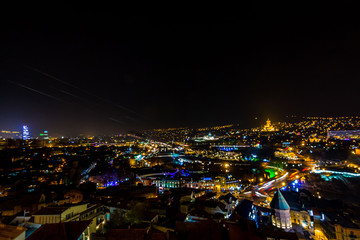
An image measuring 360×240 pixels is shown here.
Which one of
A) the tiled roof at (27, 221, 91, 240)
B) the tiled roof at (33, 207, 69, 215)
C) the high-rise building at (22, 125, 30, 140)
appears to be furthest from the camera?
the high-rise building at (22, 125, 30, 140)

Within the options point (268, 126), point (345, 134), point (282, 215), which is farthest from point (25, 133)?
point (345, 134)

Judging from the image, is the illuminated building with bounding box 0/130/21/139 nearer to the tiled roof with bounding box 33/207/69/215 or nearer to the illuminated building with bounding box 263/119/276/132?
the tiled roof with bounding box 33/207/69/215

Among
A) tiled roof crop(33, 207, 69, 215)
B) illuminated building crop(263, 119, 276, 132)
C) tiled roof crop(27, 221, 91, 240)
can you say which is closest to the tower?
tiled roof crop(27, 221, 91, 240)

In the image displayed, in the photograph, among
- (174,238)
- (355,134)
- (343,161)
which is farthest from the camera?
(355,134)

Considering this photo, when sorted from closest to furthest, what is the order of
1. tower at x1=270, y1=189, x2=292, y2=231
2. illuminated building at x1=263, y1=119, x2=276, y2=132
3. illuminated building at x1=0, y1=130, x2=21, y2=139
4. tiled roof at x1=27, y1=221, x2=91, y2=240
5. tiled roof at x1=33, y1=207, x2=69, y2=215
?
tiled roof at x1=27, y1=221, x2=91, y2=240, tiled roof at x1=33, y1=207, x2=69, y2=215, tower at x1=270, y1=189, x2=292, y2=231, illuminated building at x1=0, y1=130, x2=21, y2=139, illuminated building at x1=263, y1=119, x2=276, y2=132

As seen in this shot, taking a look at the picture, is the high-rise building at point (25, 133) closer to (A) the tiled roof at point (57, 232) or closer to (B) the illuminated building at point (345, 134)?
(A) the tiled roof at point (57, 232)

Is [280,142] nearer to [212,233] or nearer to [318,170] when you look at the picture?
[318,170]

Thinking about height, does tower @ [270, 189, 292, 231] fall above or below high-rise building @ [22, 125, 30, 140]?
below

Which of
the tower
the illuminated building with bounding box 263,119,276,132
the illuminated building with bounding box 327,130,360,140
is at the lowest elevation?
the tower

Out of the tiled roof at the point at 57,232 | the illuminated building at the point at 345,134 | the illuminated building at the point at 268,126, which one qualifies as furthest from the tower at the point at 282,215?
the illuminated building at the point at 268,126

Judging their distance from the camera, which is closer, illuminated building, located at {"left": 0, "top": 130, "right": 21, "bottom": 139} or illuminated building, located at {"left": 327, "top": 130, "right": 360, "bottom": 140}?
illuminated building, located at {"left": 327, "top": 130, "right": 360, "bottom": 140}

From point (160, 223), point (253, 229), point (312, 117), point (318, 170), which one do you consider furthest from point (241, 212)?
point (312, 117)
